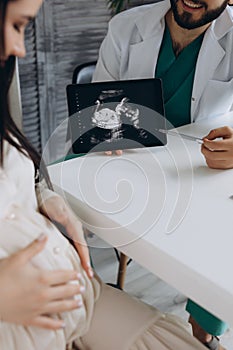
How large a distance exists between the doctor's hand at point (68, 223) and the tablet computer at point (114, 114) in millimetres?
237

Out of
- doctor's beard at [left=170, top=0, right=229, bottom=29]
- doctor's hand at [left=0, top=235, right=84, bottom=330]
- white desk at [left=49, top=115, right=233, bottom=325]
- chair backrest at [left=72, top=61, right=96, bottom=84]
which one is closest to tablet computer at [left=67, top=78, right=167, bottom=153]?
white desk at [left=49, top=115, right=233, bottom=325]

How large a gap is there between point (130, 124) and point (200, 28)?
338 mm

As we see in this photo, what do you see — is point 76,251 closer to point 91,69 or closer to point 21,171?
point 21,171

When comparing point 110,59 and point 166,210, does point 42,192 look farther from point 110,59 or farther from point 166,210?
point 110,59

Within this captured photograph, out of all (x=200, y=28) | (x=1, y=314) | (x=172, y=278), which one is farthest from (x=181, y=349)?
(x=200, y=28)

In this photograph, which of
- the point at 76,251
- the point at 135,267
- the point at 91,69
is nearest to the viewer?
the point at 76,251

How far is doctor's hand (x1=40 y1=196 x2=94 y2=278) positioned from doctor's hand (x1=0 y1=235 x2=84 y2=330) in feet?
0.22

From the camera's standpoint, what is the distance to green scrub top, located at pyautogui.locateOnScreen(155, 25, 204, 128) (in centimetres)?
114

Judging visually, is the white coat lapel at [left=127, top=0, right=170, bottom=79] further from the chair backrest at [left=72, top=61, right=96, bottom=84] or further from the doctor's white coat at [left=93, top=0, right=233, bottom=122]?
the chair backrest at [left=72, top=61, right=96, bottom=84]

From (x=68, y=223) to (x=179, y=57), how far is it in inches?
24.2

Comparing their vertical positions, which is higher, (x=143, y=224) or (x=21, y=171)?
(x=21, y=171)

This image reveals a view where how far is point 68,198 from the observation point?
2.55 feet

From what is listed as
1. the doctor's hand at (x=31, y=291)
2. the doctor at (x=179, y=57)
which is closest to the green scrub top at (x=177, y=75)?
the doctor at (x=179, y=57)

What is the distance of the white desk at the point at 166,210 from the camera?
646mm
